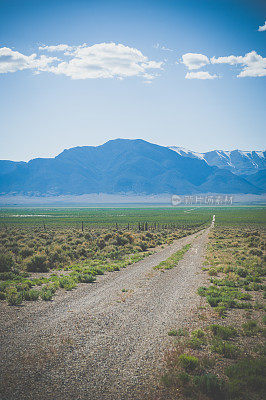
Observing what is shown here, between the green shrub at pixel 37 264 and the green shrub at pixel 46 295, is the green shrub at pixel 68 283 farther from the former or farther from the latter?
the green shrub at pixel 37 264

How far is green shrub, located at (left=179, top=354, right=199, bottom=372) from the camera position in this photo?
5953 mm

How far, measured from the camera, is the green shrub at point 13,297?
10078 millimetres

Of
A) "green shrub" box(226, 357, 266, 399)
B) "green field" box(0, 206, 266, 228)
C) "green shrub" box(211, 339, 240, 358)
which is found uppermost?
"green shrub" box(226, 357, 266, 399)

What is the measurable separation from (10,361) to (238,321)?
726 centimetres

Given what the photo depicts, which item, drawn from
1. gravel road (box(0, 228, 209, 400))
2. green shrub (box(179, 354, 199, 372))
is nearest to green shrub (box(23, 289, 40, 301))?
gravel road (box(0, 228, 209, 400))

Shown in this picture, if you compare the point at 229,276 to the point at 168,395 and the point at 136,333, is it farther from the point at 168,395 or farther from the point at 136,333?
the point at 168,395

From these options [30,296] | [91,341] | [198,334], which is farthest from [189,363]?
[30,296]

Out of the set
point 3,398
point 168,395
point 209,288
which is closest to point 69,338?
point 3,398

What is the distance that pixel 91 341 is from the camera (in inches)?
285

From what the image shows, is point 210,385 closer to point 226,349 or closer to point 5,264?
point 226,349

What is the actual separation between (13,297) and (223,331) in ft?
27.1

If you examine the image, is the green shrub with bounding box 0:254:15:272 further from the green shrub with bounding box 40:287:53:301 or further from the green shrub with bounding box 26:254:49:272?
the green shrub with bounding box 40:287:53:301

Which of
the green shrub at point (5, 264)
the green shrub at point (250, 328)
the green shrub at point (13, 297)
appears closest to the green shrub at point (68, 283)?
the green shrub at point (13, 297)

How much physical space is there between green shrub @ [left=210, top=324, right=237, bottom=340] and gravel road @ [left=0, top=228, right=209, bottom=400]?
1.07 metres
